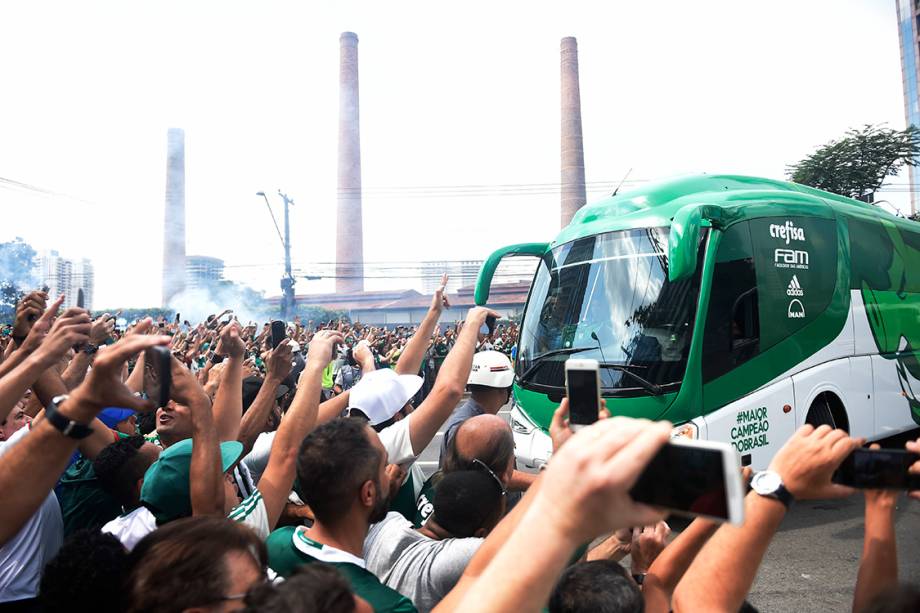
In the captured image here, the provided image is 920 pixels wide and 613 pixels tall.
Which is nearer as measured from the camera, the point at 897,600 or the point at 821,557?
the point at 897,600

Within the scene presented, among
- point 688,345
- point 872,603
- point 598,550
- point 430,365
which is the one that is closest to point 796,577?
point 688,345

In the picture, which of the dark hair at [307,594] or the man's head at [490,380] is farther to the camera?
the man's head at [490,380]

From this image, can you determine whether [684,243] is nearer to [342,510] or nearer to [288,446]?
[288,446]

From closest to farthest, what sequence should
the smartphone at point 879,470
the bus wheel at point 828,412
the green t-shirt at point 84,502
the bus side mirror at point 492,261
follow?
1. the smartphone at point 879,470
2. the green t-shirt at point 84,502
3. the bus wheel at point 828,412
4. the bus side mirror at point 492,261

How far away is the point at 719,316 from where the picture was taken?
5.80 m

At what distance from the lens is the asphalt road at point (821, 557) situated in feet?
13.9

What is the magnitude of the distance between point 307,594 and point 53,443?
903 millimetres

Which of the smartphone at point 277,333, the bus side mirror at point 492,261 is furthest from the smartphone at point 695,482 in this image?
the bus side mirror at point 492,261

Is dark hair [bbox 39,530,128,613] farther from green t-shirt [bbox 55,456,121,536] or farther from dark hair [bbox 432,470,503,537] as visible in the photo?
green t-shirt [bbox 55,456,121,536]

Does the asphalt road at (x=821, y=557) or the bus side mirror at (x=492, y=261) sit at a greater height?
the bus side mirror at (x=492, y=261)

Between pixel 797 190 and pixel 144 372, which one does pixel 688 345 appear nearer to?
pixel 797 190

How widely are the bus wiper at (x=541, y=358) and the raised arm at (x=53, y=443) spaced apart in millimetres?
4660

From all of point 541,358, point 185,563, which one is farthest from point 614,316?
point 185,563

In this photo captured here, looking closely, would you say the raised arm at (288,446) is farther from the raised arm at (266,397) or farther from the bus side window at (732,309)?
the bus side window at (732,309)
